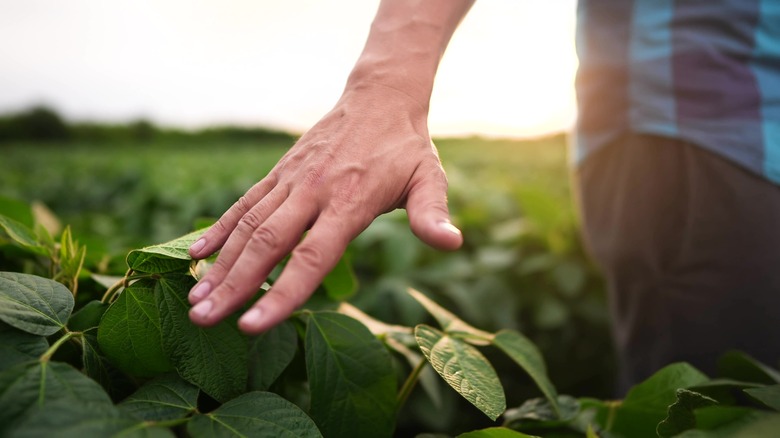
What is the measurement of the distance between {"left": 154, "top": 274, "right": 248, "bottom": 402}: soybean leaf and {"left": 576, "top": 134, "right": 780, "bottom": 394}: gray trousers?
1433mm

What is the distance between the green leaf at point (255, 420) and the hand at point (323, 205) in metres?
0.11

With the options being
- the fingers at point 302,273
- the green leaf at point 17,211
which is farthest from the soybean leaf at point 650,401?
the green leaf at point 17,211

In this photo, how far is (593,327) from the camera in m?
3.04

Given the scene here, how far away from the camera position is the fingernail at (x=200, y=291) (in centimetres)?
79

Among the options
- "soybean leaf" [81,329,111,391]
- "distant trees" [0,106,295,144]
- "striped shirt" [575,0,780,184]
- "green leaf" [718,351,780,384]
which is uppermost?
"striped shirt" [575,0,780,184]

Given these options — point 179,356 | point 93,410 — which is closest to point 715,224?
point 179,356

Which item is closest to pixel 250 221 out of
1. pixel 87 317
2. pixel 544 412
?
pixel 87 317

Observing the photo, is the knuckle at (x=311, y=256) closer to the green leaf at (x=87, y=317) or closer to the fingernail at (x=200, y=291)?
the fingernail at (x=200, y=291)

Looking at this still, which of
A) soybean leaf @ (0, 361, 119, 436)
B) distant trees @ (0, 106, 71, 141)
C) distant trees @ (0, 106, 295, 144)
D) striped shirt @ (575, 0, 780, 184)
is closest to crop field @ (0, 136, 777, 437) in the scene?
soybean leaf @ (0, 361, 119, 436)

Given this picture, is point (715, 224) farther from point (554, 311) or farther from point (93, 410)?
point (93, 410)

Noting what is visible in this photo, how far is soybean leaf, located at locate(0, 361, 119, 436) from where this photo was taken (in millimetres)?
588

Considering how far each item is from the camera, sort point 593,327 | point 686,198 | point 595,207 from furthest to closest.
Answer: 1. point 593,327
2. point 595,207
3. point 686,198

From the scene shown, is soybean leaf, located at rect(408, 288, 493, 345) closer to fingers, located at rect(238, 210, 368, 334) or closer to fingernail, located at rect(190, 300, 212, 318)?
fingers, located at rect(238, 210, 368, 334)

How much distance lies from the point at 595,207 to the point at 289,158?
1399mm
